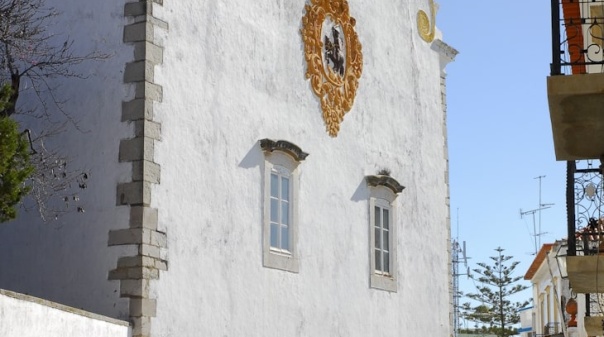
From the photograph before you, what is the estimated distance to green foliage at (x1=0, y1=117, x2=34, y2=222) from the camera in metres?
10.5

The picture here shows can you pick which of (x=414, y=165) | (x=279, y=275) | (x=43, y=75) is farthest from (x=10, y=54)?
(x=414, y=165)

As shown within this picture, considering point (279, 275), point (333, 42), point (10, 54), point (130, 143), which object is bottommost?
point (279, 275)

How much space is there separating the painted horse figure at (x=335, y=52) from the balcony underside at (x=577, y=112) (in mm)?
7730

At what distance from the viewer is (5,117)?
35.7 ft

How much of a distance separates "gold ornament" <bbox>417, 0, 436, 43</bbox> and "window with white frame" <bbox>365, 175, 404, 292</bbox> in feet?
10.4

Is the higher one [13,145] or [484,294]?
[484,294]

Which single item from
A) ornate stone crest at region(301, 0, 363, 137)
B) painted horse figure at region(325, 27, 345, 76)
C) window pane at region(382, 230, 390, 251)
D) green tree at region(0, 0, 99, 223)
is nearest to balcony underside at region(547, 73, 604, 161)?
green tree at region(0, 0, 99, 223)

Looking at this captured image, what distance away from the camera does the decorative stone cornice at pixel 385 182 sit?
16.8 m

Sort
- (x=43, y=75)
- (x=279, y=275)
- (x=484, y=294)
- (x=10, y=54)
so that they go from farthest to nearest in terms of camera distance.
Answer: (x=484, y=294) < (x=279, y=275) < (x=43, y=75) < (x=10, y=54)

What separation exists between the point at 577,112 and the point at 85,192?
6.27m

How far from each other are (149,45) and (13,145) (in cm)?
242

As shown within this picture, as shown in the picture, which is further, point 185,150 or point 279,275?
point 279,275

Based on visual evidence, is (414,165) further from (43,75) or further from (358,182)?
(43,75)

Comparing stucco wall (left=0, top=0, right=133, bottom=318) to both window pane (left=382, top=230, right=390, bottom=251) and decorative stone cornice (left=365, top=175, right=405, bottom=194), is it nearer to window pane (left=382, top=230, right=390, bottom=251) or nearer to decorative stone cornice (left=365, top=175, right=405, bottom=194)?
decorative stone cornice (left=365, top=175, right=405, bottom=194)
